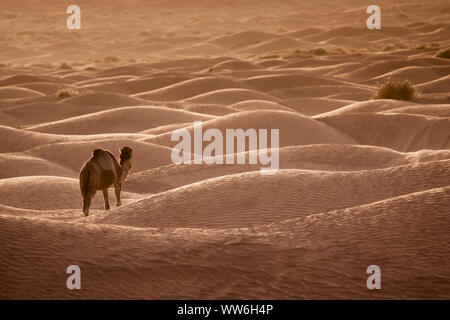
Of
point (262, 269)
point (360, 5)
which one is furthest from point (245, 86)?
point (360, 5)

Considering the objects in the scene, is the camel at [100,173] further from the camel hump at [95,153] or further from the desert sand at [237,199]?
the desert sand at [237,199]

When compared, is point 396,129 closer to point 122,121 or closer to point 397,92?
point 397,92

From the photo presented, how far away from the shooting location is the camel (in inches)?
176

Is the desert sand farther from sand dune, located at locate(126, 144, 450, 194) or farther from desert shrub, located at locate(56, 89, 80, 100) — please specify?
desert shrub, located at locate(56, 89, 80, 100)

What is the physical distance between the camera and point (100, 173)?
181 inches

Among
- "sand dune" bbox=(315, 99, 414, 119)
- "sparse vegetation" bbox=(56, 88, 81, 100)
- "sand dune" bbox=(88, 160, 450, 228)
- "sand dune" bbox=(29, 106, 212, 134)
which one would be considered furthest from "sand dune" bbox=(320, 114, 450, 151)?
"sparse vegetation" bbox=(56, 88, 81, 100)

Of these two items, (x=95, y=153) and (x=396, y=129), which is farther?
(x=396, y=129)

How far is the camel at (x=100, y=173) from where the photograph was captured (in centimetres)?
447

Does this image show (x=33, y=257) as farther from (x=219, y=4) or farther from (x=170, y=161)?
(x=219, y=4)

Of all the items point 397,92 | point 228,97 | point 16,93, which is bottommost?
point 397,92

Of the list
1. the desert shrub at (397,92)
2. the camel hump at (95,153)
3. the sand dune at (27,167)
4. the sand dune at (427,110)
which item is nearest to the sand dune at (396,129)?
the sand dune at (427,110)

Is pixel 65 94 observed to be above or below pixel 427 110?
above

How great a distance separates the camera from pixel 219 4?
70.6 meters

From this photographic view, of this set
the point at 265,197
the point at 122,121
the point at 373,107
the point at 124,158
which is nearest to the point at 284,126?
the point at 373,107
